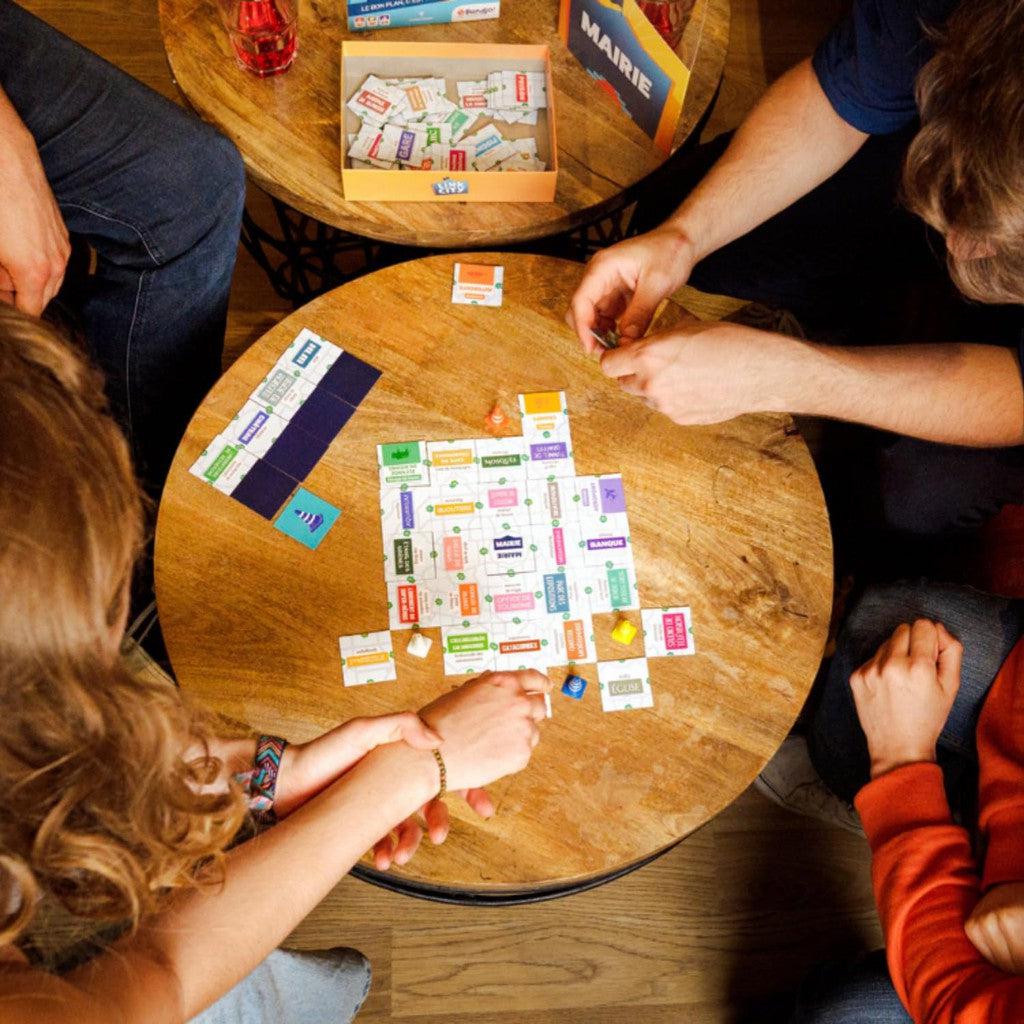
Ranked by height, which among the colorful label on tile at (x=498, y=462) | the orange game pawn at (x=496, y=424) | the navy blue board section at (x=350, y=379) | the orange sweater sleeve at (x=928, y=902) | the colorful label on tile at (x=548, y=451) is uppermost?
the navy blue board section at (x=350, y=379)

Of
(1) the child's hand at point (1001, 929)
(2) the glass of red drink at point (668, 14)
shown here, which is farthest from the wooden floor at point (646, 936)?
(2) the glass of red drink at point (668, 14)

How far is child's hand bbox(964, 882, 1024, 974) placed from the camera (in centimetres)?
108

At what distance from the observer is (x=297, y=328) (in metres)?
1.36

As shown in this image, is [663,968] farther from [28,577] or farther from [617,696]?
[28,577]

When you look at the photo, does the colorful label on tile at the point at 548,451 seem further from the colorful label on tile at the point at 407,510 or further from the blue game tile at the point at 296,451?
the blue game tile at the point at 296,451

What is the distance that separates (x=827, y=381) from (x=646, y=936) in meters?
1.13

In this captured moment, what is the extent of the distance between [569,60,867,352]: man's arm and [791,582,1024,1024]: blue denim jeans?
66 centimetres

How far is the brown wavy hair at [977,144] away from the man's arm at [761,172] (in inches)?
8.8

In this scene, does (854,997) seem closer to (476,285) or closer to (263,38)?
(476,285)

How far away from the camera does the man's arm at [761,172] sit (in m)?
1.39

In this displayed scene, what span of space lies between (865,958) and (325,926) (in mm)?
973

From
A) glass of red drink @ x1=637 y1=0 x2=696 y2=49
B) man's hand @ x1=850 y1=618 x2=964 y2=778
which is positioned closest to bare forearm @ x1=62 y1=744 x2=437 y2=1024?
man's hand @ x1=850 y1=618 x2=964 y2=778

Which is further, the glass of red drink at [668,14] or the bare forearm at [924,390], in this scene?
the glass of red drink at [668,14]

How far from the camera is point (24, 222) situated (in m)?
1.29
